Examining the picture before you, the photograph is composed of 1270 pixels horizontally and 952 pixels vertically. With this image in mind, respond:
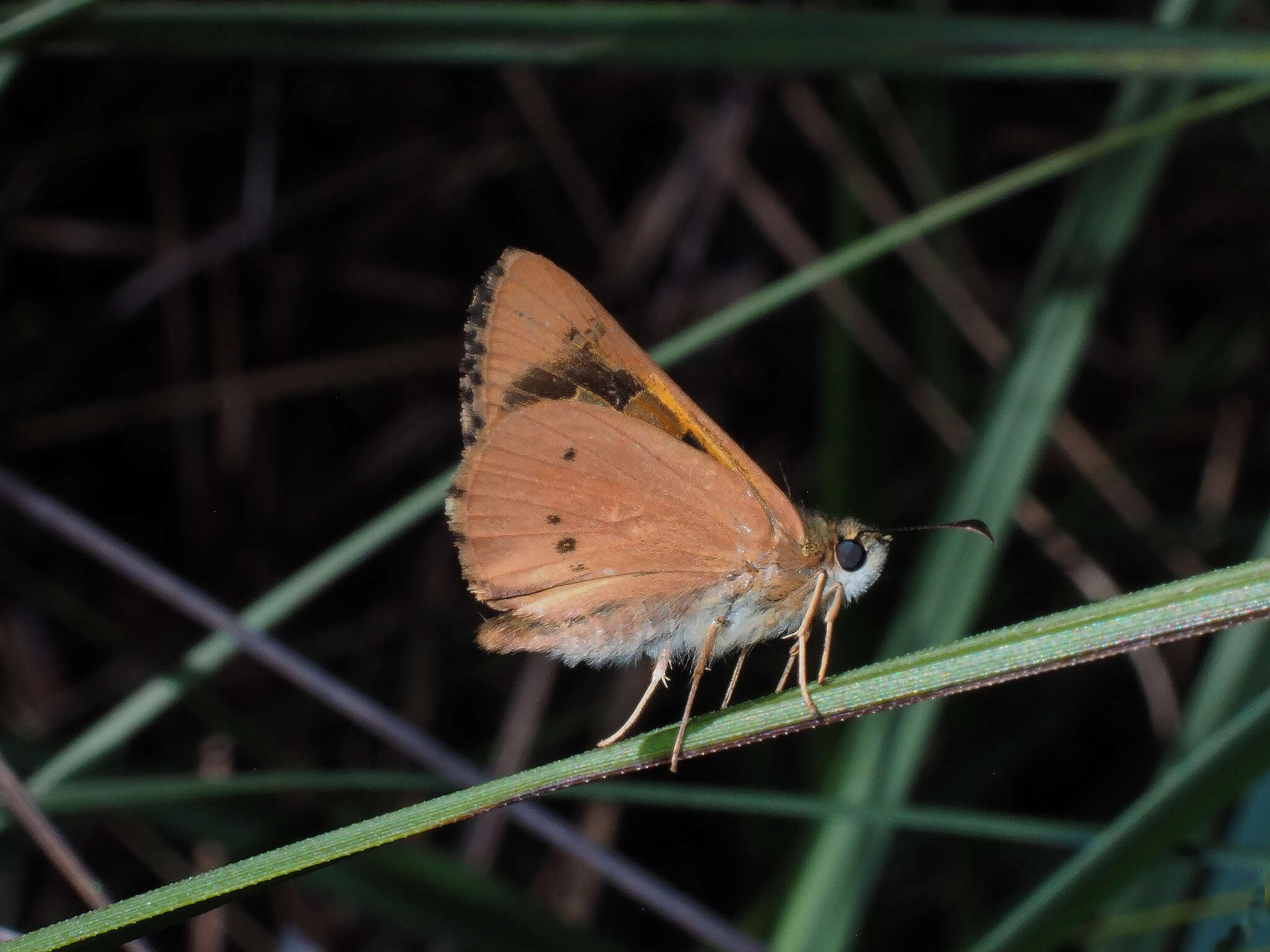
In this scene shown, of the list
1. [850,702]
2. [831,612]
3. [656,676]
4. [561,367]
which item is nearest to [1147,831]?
[831,612]

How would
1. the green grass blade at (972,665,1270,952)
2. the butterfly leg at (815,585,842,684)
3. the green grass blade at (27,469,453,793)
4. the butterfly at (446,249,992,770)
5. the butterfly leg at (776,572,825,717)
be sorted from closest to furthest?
the green grass blade at (972,665,1270,952) → the butterfly leg at (776,572,825,717) → the butterfly leg at (815,585,842,684) → the butterfly at (446,249,992,770) → the green grass blade at (27,469,453,793)

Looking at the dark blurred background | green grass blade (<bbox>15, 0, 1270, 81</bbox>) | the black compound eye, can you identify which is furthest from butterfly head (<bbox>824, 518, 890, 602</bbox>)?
the dark blurred background

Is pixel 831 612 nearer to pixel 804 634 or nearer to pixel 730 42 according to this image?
pixel 804 634

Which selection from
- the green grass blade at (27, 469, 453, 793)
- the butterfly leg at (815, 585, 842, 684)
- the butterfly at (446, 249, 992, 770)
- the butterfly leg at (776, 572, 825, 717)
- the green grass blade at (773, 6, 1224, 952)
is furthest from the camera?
the green grass blade at (773, 6, 1224, 952)

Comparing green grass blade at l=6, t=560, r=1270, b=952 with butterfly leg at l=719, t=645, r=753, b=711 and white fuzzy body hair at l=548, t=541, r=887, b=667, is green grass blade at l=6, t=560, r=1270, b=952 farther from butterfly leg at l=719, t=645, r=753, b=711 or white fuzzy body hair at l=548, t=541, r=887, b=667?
white fuzzy body hair at l=548, t=541, r=887, b=667

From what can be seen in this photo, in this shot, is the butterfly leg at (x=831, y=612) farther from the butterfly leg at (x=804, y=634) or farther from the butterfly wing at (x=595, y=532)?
the butterfly wing at (x=595, y=532)

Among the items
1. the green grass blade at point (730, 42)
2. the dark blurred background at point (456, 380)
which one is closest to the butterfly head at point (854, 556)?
the green grass blade at point (730, 42)

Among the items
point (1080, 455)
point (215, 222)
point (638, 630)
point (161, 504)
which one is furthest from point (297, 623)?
point (1080, 455)
